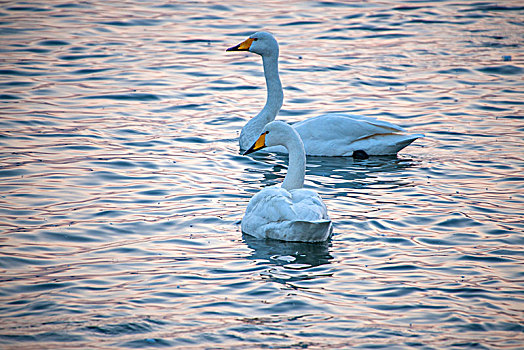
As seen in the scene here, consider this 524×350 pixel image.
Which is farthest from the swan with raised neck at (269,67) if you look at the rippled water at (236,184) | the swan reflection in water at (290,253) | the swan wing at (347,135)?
the swan reflection in water at (290,253)

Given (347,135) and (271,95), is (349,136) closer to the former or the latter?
(347,135)

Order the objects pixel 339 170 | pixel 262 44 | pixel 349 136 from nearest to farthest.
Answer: pixel 339 170 < pixel 349 136 < pixel 262 44

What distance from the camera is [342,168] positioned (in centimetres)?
1020

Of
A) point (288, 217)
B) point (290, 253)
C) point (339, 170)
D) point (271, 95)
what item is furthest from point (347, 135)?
point (290, 253)

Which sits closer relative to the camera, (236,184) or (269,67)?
(236,184)

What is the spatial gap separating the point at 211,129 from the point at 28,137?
8.76 ft

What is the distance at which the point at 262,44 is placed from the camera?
11.5 metres

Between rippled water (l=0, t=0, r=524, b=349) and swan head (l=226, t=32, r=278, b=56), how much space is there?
49.0 inches

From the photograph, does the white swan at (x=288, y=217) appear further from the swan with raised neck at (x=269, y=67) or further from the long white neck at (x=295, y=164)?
the swan with raised neck at (x=269, y=67)

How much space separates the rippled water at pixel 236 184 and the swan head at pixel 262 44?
1244mm

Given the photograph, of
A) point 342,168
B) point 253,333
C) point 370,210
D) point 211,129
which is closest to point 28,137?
point 211,129

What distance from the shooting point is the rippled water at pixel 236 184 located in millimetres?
5969

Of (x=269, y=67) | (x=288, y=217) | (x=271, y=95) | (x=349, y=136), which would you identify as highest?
(x=269, y=67)

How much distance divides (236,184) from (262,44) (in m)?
2.95
